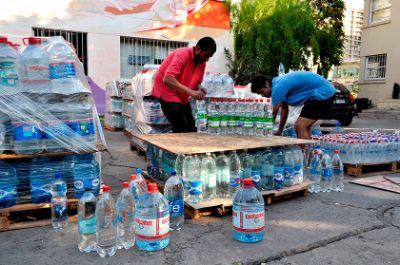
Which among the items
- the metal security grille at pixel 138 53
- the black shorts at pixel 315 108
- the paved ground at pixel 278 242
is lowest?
the paved ground at pixel 278 242

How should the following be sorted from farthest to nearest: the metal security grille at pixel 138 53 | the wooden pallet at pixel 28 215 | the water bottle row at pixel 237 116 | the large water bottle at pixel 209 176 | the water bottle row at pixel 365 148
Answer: the metal security grille at pixel 138 53, the water bottle row at pixel 365 148, the water bottle row at pixel 237 116, the large water bottle at pixel 209 176, the wooden pallet at pixel 28 215

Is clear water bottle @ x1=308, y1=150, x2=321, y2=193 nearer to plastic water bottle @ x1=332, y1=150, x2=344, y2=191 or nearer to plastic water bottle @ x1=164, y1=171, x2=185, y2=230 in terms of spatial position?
plastic water bottle @ x1=332, y1=150, x2=344, y2=191

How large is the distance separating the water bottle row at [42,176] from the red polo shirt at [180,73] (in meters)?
1.64

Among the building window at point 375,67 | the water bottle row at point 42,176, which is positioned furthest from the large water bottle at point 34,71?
the building window at point 375,67

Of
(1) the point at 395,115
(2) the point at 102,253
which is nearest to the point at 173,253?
(2) the point at 102,253

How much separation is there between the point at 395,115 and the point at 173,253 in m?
16.7

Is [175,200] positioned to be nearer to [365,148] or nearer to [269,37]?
[365,148]

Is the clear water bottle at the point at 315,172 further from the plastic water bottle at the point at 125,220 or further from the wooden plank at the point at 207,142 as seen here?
the plastic water bottle at the point at 125,220

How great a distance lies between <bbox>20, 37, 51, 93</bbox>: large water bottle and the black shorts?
12.5 feet

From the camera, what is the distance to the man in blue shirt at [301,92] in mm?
5092

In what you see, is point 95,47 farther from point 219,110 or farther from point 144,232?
point 144,232

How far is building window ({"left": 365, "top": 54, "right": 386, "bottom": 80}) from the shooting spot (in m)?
19.8

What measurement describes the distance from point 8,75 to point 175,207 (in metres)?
2.04

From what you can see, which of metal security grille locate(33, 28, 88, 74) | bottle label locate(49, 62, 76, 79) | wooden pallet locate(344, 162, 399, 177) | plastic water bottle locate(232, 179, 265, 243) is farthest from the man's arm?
metal security grille locate(33, 28, 88, 74)
